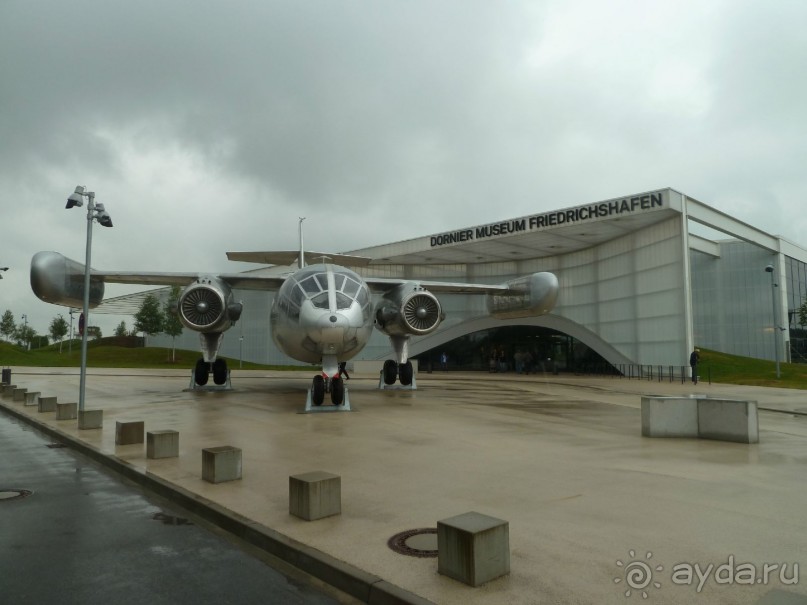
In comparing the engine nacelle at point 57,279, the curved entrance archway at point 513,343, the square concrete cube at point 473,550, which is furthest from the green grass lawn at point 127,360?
the square concrete cube at point 473,550

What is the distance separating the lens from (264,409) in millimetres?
16359

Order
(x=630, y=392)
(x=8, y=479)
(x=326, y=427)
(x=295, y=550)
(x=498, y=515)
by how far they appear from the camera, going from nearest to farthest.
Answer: (x=295, y=550) < (x=498, y=515) < (x=8, y=479) < (x=326, y=427) < (x=630, y=392)

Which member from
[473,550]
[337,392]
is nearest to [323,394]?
[337,392]

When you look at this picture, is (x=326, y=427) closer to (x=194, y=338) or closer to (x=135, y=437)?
(x=135, y=437)

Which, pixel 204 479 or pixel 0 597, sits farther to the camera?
pixel 204 479

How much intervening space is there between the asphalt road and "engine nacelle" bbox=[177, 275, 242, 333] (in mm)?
12588

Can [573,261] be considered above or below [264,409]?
above

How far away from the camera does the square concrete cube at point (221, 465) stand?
733 cm

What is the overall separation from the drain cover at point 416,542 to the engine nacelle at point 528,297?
19.0m

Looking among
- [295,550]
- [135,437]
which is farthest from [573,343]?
[295,550]

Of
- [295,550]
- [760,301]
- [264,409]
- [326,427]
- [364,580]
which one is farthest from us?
[760,301]

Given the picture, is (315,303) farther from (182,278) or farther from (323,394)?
(182,278)

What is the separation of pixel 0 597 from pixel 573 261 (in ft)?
140

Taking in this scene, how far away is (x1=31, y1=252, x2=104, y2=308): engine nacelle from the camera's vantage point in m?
18.4
